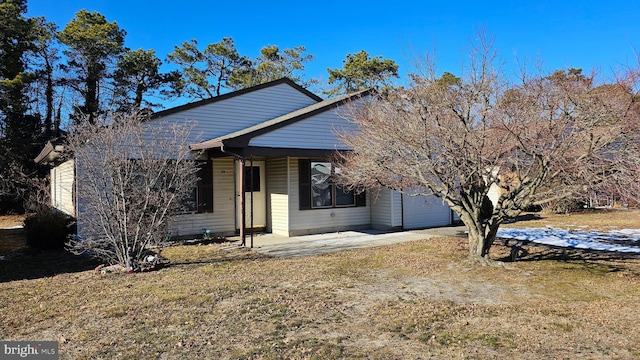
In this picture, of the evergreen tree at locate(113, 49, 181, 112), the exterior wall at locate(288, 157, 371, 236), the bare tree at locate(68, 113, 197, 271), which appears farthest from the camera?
the evergreen tree at locate(113, 49, 181, 112)

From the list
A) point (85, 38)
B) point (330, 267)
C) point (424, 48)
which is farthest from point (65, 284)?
point (85, 38)

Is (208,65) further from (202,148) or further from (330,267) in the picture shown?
(330,267)

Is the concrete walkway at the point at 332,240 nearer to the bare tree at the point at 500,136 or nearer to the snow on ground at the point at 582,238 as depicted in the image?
the snow on ground at the point at 582,238

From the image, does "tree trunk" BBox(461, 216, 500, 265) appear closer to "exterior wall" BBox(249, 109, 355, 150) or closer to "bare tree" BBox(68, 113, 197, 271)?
"exterior wall" BBox(249, 109, 355, 150)

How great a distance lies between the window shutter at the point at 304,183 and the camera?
11.3 m

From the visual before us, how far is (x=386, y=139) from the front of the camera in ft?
23.8

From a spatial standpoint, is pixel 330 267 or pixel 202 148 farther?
pixel 202 148

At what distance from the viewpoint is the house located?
34.9 ft

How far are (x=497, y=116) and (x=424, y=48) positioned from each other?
1.65 m

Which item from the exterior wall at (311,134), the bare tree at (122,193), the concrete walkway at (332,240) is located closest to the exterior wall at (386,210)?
the concrete walkway at (332,240)

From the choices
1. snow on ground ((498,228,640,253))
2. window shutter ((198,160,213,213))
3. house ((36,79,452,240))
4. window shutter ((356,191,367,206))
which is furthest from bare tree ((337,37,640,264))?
window shutter ((198,160,213,213))

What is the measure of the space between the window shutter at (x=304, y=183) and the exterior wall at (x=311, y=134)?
657 millimetres

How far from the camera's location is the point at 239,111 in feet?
39.7

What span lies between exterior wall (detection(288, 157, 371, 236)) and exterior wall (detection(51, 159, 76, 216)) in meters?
6.26
